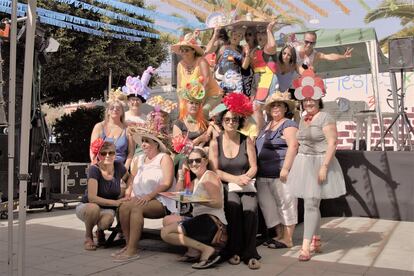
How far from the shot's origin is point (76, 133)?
16.7 meters

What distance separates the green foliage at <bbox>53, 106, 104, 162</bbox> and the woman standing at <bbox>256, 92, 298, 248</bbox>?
12376 millimetres

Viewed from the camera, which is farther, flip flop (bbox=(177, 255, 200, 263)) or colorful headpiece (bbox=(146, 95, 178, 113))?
colorful headpiece (bbox=(146, 95, 178, 113))

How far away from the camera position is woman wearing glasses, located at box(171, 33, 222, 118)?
5.77 m

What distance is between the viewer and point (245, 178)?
177 inches

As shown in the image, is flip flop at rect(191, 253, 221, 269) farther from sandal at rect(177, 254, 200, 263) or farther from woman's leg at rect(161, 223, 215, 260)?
sandal at rect(177, 254, 200, 263)

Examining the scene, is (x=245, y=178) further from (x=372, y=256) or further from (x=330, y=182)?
(x=372, y=256)

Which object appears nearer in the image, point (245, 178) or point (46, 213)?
point (245, 178)

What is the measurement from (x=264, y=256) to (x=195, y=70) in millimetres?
2423

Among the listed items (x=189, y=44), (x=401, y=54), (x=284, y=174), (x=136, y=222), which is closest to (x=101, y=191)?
(x=136, y=222)

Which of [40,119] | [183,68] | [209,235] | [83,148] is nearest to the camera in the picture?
[209,235]

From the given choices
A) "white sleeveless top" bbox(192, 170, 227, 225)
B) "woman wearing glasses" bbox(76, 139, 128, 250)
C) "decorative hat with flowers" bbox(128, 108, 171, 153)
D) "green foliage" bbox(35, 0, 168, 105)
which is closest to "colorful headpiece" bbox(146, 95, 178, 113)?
"decorative hat with flowers" bbox(128, 108, 171, 153)

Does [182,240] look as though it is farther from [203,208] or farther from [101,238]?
[101,238]

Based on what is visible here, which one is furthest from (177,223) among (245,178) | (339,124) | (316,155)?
(339,124)

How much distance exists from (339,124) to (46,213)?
685cm
